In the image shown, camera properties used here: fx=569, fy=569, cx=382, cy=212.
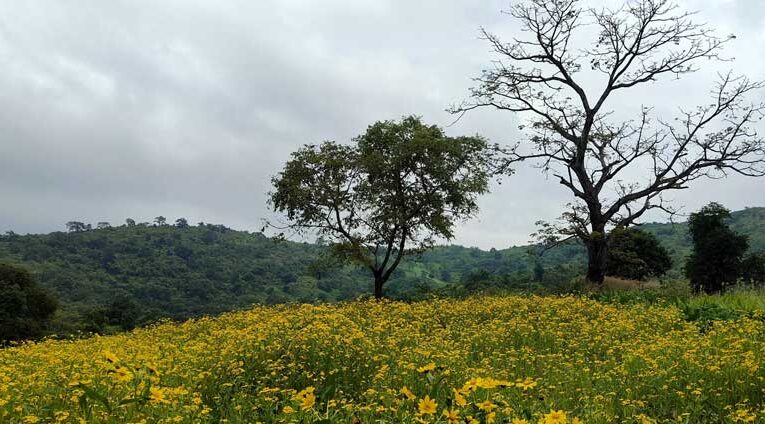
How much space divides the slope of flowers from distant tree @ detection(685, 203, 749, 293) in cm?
2828

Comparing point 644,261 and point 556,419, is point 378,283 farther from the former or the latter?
point 556,419

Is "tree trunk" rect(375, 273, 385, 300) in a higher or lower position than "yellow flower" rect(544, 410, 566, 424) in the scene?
higher

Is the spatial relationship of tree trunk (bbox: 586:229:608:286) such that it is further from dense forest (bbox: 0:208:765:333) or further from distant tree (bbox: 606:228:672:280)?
dense forest (bbox: 0:208:765:333)

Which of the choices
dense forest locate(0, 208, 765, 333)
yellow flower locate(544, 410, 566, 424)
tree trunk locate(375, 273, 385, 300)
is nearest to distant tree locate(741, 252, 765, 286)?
dense forest locate(0, 208, 765, 333)

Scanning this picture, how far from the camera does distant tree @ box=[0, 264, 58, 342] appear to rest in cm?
3158

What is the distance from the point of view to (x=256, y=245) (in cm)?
9881

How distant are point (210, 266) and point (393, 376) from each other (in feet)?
262

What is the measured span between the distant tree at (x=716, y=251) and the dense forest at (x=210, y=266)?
12118mm

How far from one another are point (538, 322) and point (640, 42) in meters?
16.0

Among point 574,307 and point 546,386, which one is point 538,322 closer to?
point 574,307

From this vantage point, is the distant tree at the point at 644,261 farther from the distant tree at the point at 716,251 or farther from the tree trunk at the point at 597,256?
the tree trunk at the point at 597,256

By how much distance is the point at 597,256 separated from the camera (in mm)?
21656

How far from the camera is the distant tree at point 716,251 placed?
1372 inches

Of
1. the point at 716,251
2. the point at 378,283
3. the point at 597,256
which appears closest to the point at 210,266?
the point at 378,283
